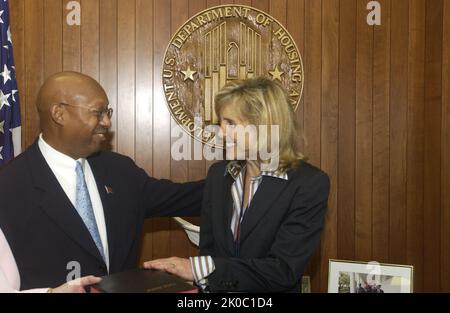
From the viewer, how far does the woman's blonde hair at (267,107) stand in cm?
172

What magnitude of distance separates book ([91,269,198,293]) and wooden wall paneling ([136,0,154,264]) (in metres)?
1.63

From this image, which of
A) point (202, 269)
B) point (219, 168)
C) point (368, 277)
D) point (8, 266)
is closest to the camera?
point (202, 269)

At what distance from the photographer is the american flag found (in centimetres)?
263

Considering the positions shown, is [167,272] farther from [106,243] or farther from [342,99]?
[342,99]

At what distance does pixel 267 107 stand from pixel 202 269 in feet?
2.29

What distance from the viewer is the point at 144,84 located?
296 cm

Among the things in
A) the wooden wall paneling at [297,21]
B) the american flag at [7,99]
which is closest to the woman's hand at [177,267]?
the american flag at [7,99]

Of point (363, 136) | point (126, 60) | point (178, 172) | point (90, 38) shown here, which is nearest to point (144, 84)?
point (126, 60)

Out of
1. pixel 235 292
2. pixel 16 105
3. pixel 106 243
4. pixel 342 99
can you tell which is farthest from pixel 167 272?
pixel 342 99

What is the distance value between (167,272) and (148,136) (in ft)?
5.21

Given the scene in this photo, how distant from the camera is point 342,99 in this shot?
3.02m

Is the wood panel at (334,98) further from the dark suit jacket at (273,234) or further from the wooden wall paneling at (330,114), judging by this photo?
the dark suit jacket at (273,234)

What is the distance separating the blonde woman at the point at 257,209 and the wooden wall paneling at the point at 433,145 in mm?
1549

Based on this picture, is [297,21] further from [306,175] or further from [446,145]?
[306,175]
